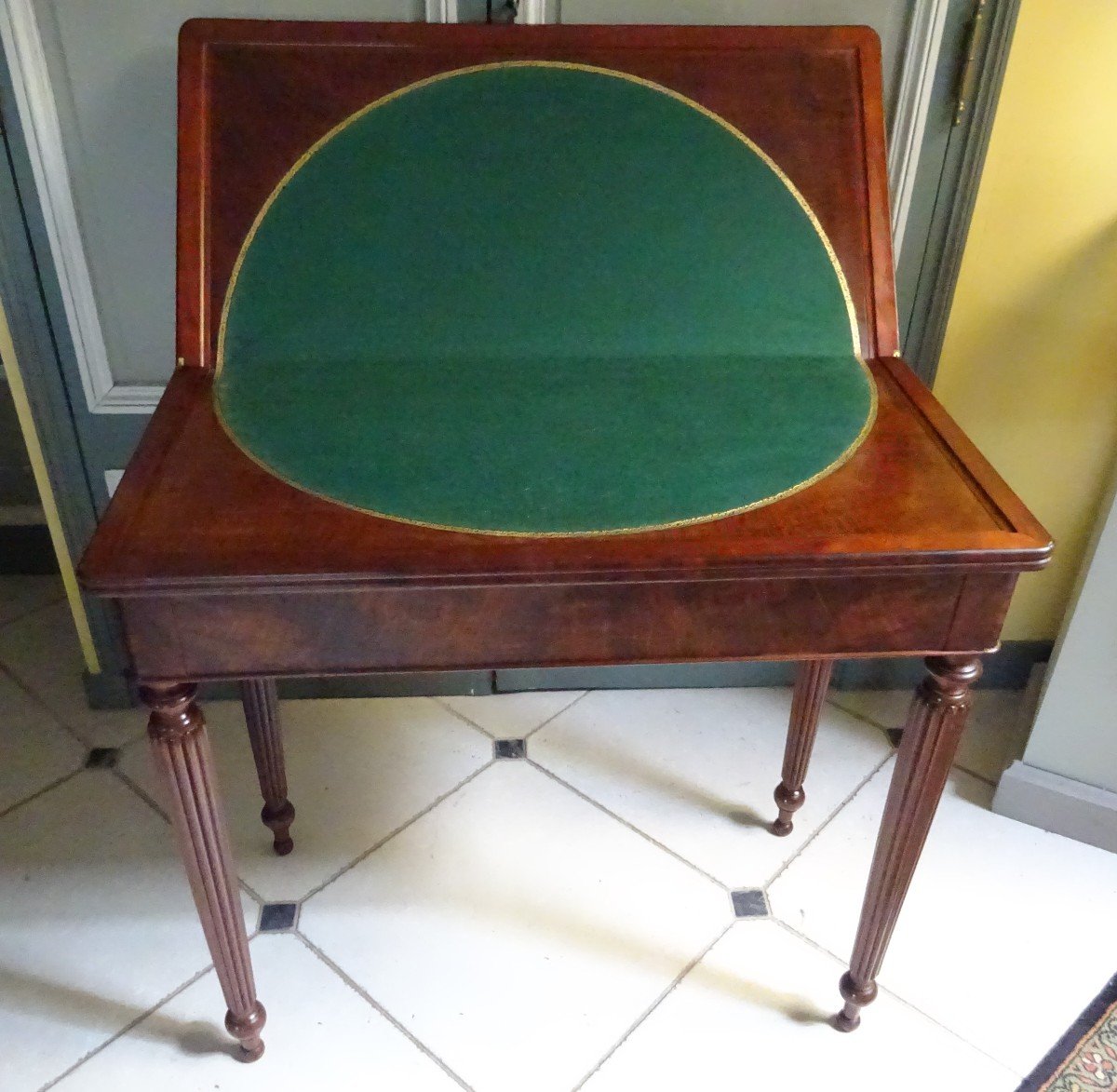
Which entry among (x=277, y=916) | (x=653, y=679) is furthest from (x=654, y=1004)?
(x=653, y=679)

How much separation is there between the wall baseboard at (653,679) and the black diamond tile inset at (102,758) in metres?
0.17

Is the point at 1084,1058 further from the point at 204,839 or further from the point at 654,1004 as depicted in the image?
the point at 204,839

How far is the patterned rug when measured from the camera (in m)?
1.22

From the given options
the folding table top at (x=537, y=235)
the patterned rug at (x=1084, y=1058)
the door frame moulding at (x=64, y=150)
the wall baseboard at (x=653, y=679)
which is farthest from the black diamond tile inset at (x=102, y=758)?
the patterned rug at (x=1084, y=1058)

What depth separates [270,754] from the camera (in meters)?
1.40

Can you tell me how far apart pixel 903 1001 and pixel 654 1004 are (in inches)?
12.9

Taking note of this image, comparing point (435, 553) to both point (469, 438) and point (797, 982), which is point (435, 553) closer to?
point (469, 438)

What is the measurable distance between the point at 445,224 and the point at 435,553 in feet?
1.66

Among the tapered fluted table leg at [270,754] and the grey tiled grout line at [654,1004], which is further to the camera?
the tapered fluted table leg at [270,754]

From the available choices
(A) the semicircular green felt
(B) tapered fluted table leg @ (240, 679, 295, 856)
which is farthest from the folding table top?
(B) tapered fluted table leg @ (240, 679, 295, 856)

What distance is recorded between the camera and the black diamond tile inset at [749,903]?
142 centimetres

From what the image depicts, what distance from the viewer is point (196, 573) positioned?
32.1 inches

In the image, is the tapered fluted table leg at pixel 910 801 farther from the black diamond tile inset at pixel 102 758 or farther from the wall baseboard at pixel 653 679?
the black diamond tile inset at pixel 102 758

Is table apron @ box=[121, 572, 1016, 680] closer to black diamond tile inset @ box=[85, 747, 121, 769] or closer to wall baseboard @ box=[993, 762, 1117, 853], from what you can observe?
wall baseboard @ box=[993, 762, 1117, 853]
